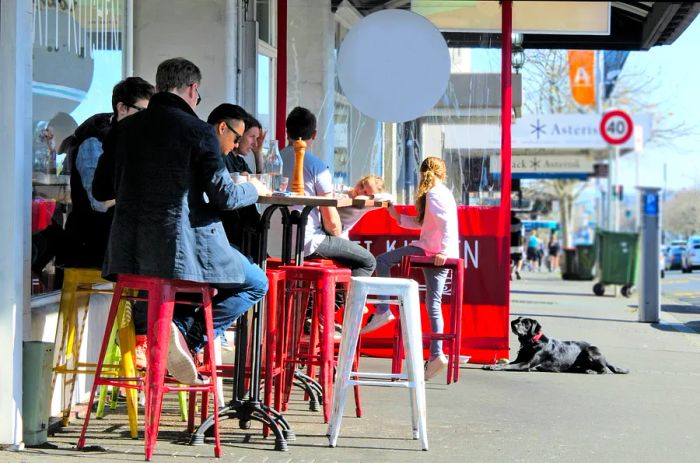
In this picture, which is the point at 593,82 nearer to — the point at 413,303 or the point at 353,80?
the point at 353,80

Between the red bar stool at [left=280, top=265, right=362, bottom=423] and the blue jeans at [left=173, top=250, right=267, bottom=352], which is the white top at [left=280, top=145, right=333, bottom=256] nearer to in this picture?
the red bar stool at [left=280, top=265, right=362, bottom=423]

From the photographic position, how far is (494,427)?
6.70 m

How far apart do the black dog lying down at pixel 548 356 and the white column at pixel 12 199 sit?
4.75 m

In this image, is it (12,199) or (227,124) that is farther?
(227,124)

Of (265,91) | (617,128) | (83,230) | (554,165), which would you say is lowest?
(83,230)

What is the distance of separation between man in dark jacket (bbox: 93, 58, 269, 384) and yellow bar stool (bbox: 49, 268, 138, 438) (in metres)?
0.54

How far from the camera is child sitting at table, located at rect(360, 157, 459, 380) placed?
28.5ft

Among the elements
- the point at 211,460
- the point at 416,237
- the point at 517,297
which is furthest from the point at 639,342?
the point at 517,297

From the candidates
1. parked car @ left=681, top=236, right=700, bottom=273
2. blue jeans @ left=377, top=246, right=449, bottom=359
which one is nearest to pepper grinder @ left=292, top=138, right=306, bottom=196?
blue jeans @ left=377, top=246, right=449, bottom=359

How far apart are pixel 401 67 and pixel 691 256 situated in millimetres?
14623

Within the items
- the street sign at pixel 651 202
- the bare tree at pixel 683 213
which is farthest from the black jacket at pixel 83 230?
the bare tree at pixel 683 213

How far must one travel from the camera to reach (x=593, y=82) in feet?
161

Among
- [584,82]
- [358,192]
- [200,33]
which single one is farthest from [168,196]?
[584,82]

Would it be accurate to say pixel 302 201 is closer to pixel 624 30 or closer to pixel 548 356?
pixel 548 356
